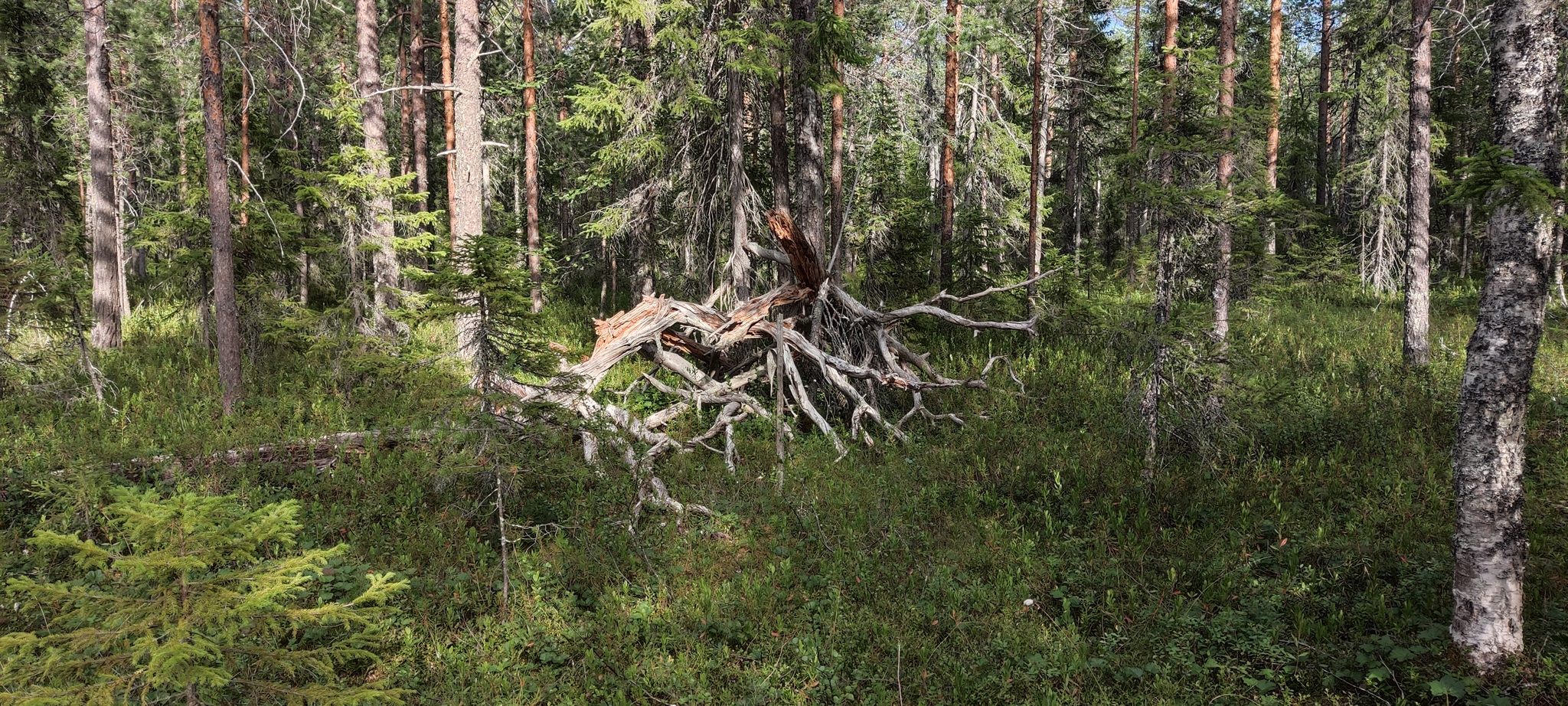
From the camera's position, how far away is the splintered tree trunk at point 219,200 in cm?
934

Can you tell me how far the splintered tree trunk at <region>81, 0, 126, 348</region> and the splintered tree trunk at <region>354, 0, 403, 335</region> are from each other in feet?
13.8

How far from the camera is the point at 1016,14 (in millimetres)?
18391

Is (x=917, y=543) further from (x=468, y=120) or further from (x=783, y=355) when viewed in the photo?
(x=468, y=120)

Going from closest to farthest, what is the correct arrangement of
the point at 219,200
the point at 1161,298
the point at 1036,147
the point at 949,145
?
the point at 1161,298 → the point at 219,200 → the point at 949,145 → the point at 1036,147

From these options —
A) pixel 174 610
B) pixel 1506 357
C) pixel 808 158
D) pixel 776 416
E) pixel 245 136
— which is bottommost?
pixel 776 416

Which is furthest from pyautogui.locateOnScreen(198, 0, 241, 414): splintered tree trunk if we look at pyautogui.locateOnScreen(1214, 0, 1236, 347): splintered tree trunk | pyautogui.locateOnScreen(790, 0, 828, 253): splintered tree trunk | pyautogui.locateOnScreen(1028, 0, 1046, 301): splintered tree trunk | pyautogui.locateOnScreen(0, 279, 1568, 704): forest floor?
pyautogui.locateOnScreen(1214, 0, 1236, 347): splintered tree trunk

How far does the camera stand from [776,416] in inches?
357

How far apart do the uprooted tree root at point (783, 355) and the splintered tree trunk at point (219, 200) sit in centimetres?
415

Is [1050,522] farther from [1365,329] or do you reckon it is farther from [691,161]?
[1365,329]

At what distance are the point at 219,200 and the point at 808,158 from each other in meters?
8.35

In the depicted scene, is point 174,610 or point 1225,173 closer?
point 174,610

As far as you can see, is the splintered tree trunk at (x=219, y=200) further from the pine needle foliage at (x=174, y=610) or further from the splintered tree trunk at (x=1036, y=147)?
the splintered tree trunk at (x=1036, y=147)

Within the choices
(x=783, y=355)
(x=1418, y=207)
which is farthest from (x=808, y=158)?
(x=1418, y=207)

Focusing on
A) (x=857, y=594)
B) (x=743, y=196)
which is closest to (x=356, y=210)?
(x=743, y=196)
